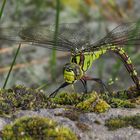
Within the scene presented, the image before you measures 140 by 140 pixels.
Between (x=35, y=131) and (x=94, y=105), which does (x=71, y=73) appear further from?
(x=35, y=131)

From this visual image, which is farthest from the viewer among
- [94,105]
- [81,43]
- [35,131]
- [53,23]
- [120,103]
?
[53,23]

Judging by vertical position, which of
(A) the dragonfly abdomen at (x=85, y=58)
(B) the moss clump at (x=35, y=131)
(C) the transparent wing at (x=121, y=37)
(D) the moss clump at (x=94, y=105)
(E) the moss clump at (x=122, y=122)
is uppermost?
(C) the transparent wing at (x=121, y=37)

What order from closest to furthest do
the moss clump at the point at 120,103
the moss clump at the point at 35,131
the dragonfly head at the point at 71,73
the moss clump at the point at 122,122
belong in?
1. the moss clump at the point at 35,131
2. the moss clump at the point at 122,122
3. the moss clump at the point at 120,103
4. the dragonfly head at the point at 71,73

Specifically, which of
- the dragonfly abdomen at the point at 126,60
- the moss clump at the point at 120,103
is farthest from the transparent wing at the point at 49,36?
the moss clump at the point at 120,103

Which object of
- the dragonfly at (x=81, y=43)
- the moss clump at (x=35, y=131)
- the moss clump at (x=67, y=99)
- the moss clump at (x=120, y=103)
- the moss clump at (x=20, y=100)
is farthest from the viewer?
the dragonfly at (x=81, y=43)

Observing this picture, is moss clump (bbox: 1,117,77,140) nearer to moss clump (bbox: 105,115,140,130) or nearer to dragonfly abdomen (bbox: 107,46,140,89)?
moss clump (bbox: 105,115,140,130)

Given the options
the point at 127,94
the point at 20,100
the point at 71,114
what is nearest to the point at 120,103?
the point at 127,94

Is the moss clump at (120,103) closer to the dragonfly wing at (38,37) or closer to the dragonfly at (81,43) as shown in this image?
the dragonfly at (81,43)

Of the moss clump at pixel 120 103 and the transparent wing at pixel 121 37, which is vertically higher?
the transparent wing at pixel 121 37
